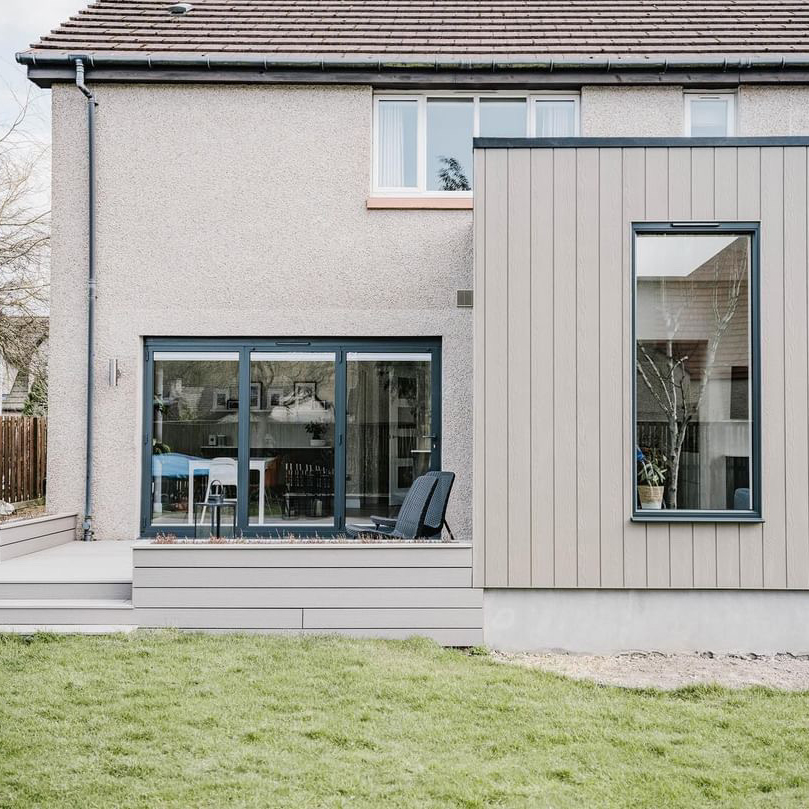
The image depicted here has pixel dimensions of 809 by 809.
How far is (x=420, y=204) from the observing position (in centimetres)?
891

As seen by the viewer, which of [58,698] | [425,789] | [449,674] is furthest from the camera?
[449,674]

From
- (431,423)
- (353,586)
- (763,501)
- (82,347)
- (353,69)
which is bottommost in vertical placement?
(353,586)

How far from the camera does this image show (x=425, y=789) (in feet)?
12.1

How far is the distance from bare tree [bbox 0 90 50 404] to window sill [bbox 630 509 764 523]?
1479cm

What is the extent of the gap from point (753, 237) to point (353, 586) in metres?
4.07

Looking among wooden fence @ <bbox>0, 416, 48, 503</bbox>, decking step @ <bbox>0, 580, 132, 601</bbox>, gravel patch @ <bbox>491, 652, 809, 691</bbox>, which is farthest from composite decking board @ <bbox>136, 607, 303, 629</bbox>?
wooden fence @ <bbox>0, 416, 48, 503</bbox>

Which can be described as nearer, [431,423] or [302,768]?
[302,768]

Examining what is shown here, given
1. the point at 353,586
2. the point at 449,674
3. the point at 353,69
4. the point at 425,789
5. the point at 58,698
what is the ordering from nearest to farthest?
the point at 425,789, the point at 58,698, the point at 449,674, the point at 353,586, the point at 353,69

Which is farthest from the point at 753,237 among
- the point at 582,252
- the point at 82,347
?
the point at 82,347

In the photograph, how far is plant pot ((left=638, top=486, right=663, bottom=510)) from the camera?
620 cm

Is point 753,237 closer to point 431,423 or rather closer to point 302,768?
point 431,423

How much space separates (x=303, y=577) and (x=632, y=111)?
6416 millimetres

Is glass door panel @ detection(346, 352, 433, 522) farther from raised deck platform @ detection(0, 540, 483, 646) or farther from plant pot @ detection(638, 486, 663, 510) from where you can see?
plant pot @ detection(638, 486, 663, 510)

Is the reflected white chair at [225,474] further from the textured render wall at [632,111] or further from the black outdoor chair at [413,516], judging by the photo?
the textured render wall at [632,111]
